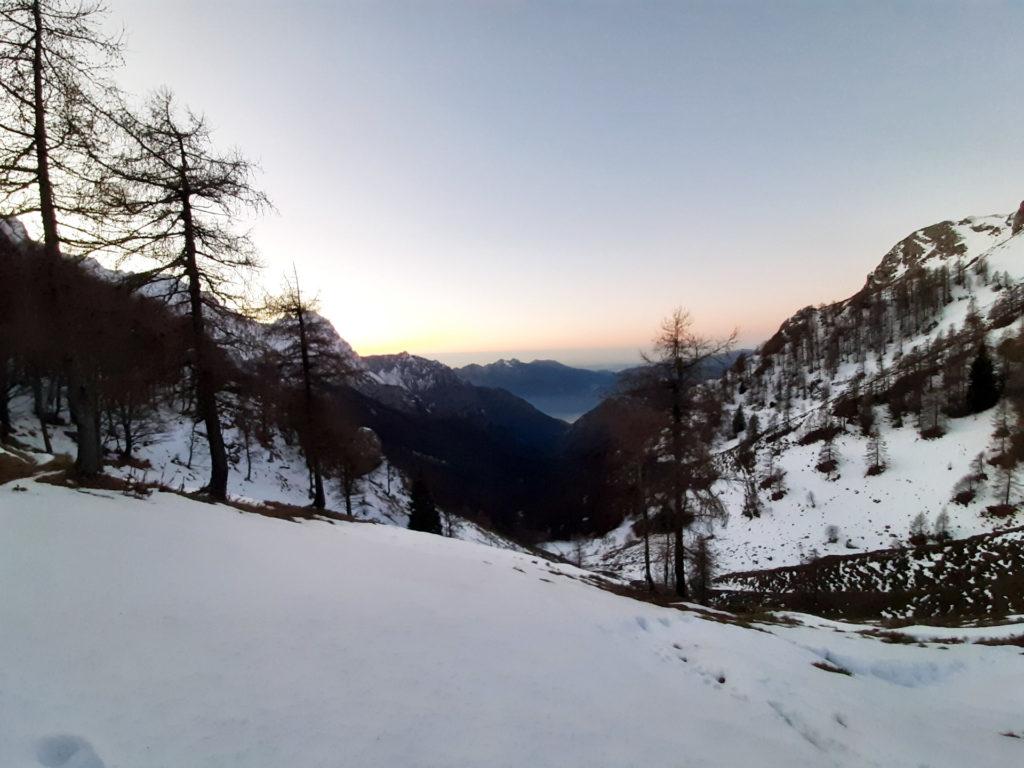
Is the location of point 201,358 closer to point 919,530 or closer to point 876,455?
point 919,530

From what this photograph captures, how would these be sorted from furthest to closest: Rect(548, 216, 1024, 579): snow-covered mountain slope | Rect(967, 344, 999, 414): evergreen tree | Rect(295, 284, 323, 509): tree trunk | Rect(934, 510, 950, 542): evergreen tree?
1. Rect(967, 344, 999, 414): evergreen tree
2. Rect(548, 216, 1024, 579): snow-covered mountain slope
3. Rect(934, 510, 950, 542): evergreen tree
4. Rect(295, 284, 323, 509): tree trunk

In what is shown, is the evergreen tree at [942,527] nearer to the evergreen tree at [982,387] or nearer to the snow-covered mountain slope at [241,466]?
the evergreen tree at [982,387]

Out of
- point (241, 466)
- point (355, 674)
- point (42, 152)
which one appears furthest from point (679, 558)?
point (241, 466)

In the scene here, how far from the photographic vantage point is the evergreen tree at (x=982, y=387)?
69562 millimetres

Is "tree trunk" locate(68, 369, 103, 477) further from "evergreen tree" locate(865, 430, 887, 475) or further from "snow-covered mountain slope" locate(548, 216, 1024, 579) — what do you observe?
"evergreen tree" locate(865, 430, 887, 475)

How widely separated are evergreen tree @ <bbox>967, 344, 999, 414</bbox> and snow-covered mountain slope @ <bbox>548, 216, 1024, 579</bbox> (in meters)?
2.12

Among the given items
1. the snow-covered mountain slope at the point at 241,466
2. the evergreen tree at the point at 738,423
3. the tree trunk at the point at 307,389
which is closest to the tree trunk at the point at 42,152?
the tree trunk at the point at 307,389

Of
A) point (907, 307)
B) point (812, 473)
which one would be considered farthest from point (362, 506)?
point (907, 307)

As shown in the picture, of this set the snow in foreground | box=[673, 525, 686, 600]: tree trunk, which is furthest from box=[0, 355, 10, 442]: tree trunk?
box=[673, 525, 686, 600]: tree trunk

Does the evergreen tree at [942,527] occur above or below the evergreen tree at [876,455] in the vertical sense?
below

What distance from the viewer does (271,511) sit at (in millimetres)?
11164

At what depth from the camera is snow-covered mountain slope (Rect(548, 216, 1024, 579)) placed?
186 feet

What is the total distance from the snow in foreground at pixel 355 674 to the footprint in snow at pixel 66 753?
0.01m

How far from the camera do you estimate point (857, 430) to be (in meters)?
80.8
